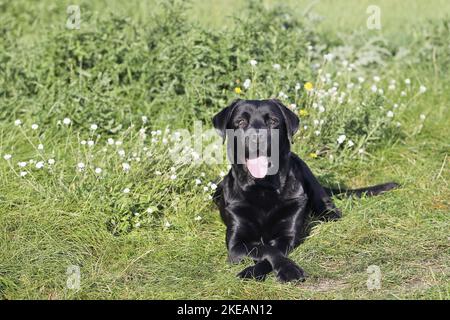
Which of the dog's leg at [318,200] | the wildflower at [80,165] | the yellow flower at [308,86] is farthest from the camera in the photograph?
the yellow flower at [308,86]

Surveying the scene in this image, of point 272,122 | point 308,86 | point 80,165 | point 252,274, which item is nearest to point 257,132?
point 272,122

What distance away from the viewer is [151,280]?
4328 mm

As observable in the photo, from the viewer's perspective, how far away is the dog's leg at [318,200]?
5277mm

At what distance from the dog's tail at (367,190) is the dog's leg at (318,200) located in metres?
0.26

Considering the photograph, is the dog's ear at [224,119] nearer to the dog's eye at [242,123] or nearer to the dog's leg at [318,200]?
the dog's eye at [242,123]

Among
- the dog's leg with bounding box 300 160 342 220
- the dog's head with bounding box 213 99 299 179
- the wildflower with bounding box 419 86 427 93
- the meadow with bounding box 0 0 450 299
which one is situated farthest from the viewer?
the wildflower with bounding box 419 86 427 93

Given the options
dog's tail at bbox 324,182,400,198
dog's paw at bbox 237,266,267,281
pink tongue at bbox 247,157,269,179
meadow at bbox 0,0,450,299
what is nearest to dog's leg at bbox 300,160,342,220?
meadow at bbox 0,0,450,299

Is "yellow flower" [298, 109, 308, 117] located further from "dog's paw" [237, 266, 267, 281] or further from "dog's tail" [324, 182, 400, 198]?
"dog's paw" [237, 266, 267, 281]

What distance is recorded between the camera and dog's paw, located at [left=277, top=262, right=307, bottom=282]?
167 inches

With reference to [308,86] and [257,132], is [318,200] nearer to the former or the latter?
[257,132]

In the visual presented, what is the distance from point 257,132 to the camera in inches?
184

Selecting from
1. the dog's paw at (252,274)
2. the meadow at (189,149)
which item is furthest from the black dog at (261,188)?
the dog's paw at (252,274)

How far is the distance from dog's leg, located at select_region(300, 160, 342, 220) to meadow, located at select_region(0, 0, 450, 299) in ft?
0.46
